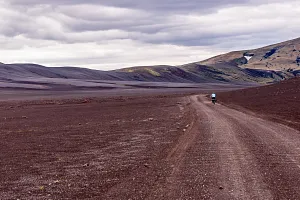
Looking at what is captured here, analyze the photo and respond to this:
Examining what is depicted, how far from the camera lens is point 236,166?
12.2m

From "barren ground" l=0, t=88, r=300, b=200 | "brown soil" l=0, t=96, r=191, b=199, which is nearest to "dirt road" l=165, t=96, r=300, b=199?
"barren ground" l=0, t=88, r=300, b=200

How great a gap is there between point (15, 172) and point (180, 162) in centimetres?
452

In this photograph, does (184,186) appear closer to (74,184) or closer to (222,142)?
(74,184)

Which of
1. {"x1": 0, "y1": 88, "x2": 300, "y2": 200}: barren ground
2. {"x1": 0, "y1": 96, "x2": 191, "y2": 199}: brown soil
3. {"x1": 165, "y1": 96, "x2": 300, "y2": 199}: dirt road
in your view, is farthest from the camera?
{"x1": 0, "y1": 96, "x2": 191, "y2": 199}: brown soil

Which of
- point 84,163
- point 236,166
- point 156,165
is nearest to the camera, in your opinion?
Result: point 236,166

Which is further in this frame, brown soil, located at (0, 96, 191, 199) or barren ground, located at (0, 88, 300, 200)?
brown soil, located at (0, 96, 191, 199)

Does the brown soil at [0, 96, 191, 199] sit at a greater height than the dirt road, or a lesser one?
lesser

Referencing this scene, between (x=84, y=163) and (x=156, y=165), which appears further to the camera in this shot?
(x=84, y=163)

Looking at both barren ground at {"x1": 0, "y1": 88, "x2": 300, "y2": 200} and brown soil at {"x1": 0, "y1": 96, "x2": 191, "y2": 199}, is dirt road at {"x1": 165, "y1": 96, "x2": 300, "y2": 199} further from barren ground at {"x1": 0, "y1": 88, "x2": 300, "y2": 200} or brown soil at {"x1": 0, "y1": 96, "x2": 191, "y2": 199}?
brown soil at {"x1": 0, "y1": 96, "x2": 191, "y2": 199}

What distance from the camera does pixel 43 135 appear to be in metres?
22.5

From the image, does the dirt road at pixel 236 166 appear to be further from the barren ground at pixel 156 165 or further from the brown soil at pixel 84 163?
the brown soil at pixel 84 163

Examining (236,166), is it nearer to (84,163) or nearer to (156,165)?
(156,165)

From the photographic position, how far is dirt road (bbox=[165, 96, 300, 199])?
9.54m

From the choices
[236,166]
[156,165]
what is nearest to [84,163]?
[156,165]
